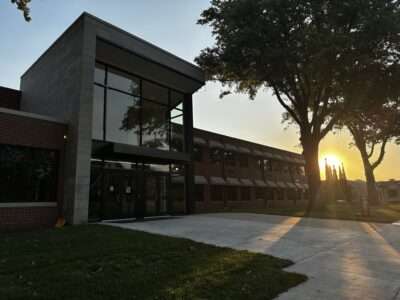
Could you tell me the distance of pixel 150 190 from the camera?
49.7ft

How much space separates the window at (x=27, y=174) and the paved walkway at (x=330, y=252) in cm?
499

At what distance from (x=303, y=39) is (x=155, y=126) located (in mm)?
9139

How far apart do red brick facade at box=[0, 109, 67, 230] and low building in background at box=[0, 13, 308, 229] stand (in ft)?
0.11

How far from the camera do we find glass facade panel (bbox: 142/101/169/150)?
15156mm

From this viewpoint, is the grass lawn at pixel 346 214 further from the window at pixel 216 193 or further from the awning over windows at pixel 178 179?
the awning over windows at pixel 178 179

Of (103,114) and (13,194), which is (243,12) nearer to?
(103,114)

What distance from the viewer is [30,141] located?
11375 millimetres

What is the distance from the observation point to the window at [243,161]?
92.4 ft

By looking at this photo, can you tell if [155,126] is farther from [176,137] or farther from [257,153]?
[257,153]

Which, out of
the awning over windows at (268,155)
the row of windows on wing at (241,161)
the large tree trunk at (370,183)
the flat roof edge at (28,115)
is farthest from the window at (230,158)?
the flat roof edge at (28,115)

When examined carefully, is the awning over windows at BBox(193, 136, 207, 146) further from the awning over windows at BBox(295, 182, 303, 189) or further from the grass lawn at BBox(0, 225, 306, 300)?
the awning over windows at BBox(295, 182, 303, 189)

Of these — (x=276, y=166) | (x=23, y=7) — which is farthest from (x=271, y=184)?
(x=23, y=7)

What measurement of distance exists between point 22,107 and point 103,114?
6.95 meters

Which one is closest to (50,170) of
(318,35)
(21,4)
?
(21,4)
